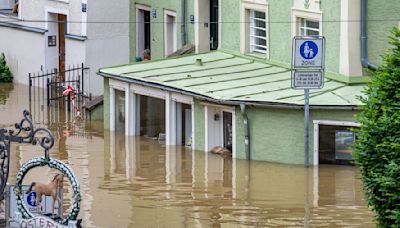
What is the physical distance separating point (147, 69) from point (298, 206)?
11.1 metres

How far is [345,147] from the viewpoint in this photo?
29500 millimetres

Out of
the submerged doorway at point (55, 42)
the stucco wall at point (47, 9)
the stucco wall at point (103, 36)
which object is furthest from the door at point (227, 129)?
the submerged doorway at point (55, 42)

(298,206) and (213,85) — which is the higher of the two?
(213,85)

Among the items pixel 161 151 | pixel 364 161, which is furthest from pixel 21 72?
pixel 364 161

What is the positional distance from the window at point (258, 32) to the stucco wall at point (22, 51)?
11288mm

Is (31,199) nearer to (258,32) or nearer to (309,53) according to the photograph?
(309,53)

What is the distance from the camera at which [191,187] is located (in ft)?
90.3

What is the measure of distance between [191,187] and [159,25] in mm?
14217

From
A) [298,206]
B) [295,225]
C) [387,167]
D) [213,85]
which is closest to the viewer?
[387,167]

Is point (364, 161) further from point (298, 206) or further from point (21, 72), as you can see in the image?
point (21, 72)

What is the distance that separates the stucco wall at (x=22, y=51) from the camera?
45.4 m

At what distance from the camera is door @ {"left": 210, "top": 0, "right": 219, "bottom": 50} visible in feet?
127

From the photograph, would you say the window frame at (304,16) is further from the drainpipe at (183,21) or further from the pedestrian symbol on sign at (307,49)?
the drainpipe at (183,21)

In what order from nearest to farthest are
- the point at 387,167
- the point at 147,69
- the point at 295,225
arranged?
the point at 387,167 → the point at 295,225 → the point at 147,69
